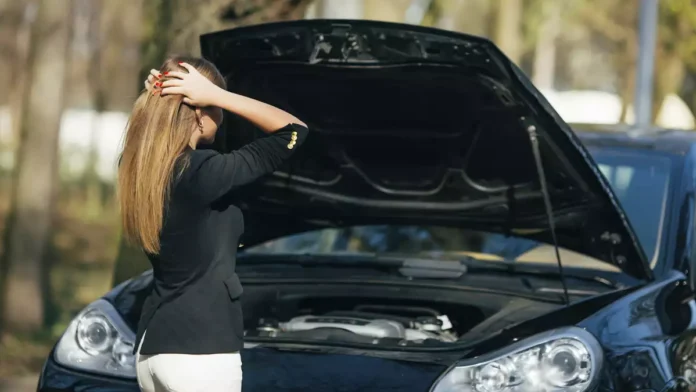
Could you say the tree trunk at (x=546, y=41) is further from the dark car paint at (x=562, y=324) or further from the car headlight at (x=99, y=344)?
the car headlight at (x=99, y=344)

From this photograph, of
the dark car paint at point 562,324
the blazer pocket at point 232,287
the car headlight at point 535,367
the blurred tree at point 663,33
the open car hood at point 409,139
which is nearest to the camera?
the blazer pocket at point 232,287

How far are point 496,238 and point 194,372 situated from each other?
283cm

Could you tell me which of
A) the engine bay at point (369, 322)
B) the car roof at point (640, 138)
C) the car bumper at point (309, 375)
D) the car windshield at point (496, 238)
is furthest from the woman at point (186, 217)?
the car roof at point (640, 138)

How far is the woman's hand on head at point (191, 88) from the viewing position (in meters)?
3.71

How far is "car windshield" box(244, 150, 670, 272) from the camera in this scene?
18.2ft

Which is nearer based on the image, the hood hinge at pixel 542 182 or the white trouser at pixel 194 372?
the white trouser at pixel 194 372

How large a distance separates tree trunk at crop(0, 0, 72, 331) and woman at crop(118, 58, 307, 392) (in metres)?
7.75

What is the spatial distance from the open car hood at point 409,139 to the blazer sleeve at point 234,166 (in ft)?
2.75

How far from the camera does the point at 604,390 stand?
4.16 meters

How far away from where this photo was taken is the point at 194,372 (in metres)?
3.73

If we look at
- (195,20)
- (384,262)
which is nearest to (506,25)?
(195,20)

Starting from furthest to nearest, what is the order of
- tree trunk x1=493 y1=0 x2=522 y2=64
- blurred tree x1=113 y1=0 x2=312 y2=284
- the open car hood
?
1. tree trunk x1=493 y1=0 x2=522 y2=64
2. blurred tree x1=113 y1=0 x2=312 y2=284
3. the open car hood

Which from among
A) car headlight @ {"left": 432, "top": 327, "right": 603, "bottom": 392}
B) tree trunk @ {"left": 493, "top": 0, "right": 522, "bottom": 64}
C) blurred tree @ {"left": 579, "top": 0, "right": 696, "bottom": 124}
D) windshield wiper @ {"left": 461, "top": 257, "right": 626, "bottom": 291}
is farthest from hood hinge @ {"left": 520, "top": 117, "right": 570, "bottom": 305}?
tree trunk @ {"left": 493, "top": 0, "right": 522, "bottom": 64}

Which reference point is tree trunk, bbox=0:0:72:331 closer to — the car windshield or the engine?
the car windshield
